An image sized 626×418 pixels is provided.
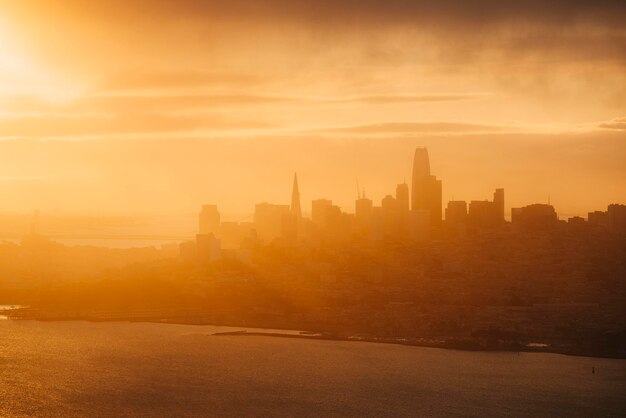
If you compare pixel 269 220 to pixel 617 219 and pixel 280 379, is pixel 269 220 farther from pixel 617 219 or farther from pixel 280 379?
pixel 280 379

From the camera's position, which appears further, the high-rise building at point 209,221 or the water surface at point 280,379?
the high-rise building at point 209,221

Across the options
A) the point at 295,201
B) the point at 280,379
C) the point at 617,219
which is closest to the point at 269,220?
the point at 295,201

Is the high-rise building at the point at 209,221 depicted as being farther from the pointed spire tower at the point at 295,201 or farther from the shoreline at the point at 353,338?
the shoreline at the point at 353,338

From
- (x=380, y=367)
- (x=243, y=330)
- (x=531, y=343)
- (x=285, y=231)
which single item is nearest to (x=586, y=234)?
(x=285, y=231)

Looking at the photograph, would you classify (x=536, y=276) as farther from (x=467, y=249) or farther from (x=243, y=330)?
(x=243, y=330)

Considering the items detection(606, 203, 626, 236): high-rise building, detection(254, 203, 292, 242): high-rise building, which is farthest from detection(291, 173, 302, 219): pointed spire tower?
detection(606, 203, 626, 236): high-rise building

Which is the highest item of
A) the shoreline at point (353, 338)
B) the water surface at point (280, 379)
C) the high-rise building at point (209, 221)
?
the high-rise building at point (209, 221)

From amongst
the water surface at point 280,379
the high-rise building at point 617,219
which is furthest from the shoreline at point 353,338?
Result: the high-rise building at point 617,219

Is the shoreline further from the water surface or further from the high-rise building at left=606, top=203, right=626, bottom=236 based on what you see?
the high-rise building at left=606, top=203, right=626, bottom=236
